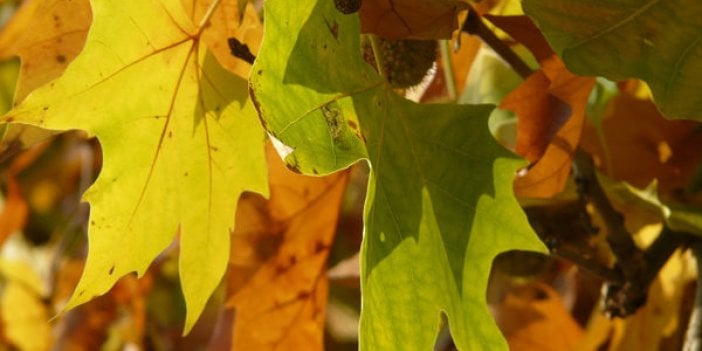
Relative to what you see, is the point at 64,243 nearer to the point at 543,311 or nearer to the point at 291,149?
the point at 543,311

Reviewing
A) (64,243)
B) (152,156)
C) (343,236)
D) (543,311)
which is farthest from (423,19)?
(343,236)

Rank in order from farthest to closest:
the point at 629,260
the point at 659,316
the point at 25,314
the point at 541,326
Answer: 1. the point at 25,314
2. the point at 541,326
3. the point at 659,316
4. the point at 629,260

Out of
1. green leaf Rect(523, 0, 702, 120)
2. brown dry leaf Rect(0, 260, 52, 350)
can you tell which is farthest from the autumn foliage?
brown dry leaf Rect(0, 260, 52, 350)

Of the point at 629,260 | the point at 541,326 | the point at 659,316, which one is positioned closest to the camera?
the point at 629,260

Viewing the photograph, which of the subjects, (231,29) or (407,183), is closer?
(407,183)

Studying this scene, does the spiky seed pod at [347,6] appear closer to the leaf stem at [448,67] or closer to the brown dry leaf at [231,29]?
the brown dry leaf at [231,29]

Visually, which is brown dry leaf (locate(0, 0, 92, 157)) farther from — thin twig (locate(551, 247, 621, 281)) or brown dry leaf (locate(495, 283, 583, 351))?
brown dry leaf (locate(495, 283, 583, 351))

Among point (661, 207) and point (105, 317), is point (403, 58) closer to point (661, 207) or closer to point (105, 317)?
point (661, 207)

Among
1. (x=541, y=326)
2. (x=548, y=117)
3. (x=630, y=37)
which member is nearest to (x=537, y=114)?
(x=548, y=117)
